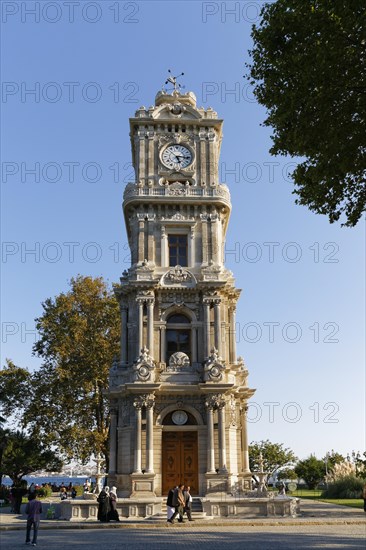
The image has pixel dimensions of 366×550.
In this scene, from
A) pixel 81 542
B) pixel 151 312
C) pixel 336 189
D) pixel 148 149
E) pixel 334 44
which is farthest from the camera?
pixel 148 149

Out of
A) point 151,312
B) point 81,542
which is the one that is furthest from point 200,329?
point 81,542

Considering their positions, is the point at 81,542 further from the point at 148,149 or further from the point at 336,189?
the point at 148,149

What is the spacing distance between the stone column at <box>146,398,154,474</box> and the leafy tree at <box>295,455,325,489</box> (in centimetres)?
3983

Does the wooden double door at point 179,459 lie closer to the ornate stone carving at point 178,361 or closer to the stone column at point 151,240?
the ornate stone carving at point 178,361

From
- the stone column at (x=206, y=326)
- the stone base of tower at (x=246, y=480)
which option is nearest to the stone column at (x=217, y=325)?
the stone column at (x=206, y=326)

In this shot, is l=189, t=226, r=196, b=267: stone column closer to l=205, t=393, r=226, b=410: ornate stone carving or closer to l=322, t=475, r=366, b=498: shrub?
l=205, t=393, r=226, b=410: ornate stone carving

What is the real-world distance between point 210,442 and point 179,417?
7.30ft

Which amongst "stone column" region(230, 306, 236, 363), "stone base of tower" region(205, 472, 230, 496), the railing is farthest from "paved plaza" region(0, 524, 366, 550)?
the railing

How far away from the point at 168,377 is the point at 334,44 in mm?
22666

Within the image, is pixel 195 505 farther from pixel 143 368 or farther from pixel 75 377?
pixel 75 377

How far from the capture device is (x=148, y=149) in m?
39.4

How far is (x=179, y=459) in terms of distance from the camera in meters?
34.0

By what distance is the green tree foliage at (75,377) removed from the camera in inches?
1804

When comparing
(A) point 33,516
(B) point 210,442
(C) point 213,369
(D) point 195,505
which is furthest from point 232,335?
(A) point 33,516
